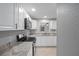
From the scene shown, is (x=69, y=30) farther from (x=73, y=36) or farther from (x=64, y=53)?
(x=64, y=53)

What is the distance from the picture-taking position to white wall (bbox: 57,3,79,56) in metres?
0.99

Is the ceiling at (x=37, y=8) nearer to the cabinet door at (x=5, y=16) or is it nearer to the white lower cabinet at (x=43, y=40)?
the cabinet door at (x=5, y=16)

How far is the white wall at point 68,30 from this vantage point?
0.99 m

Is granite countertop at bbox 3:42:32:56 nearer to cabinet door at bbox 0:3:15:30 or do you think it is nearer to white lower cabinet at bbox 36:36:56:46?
cabinet door at bbox 0:3:15:30

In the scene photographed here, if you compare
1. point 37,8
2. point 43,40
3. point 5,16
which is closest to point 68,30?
point 5,16

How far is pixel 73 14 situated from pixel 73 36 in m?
0.24

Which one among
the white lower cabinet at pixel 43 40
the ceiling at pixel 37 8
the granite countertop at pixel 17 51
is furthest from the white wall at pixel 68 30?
the white lower cabinet at pixel 43 40

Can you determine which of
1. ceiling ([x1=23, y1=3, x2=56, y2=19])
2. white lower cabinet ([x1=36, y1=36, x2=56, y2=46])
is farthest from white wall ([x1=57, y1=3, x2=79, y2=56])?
white lower cabinet ([x1=36, y1=36, x2=56, y2=46])

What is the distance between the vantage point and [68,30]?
1.03 m

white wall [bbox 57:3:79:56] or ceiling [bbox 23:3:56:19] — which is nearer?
white wall [bbox 57:3:79:56]

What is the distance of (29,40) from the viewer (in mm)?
2051

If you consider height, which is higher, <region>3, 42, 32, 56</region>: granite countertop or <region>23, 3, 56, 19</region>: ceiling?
<region>23, 3, 56, 19</region>: ceiling

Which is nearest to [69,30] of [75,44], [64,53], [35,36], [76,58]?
[75,44]

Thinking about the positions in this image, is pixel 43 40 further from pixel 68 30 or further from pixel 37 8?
pixel 68 30
